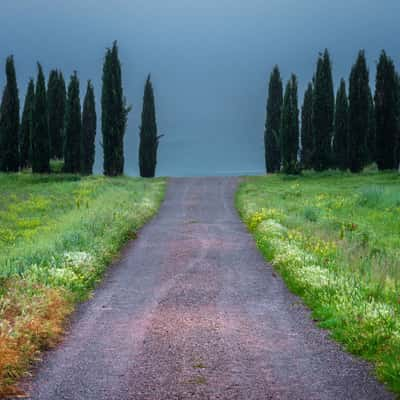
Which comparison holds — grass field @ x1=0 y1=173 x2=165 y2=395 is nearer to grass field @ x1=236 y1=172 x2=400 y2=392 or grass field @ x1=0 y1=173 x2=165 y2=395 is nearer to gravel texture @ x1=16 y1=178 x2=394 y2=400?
gravel texture @ x1=16 y1=178 x2=394 y2=400

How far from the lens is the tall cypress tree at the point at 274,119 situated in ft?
205

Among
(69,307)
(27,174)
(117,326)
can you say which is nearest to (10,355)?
(117,326)

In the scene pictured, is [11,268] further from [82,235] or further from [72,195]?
[72,195]

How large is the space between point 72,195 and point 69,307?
26.2 meters

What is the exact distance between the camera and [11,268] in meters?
13.0

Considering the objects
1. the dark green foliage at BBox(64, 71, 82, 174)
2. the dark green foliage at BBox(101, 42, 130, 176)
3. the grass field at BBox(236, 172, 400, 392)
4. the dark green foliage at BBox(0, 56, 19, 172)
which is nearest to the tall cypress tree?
the dark green foliage at BBox(101, 42, 130, 176)

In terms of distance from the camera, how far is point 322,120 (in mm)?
54625

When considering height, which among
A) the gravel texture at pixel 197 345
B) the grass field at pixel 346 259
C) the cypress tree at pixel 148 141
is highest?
the cypress tree at pixel 148 141

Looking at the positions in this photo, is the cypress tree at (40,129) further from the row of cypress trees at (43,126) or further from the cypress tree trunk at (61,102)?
the cypress tree trunk at (61,102)

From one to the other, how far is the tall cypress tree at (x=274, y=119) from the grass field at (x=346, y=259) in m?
25.9

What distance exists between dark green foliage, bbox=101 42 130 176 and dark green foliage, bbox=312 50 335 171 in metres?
16.9

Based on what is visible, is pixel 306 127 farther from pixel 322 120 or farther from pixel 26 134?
pixel 26 134

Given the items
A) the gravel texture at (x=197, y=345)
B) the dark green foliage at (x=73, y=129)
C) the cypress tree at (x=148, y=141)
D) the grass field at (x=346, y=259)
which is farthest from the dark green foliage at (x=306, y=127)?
the gravel texture at (x=197, y=345)

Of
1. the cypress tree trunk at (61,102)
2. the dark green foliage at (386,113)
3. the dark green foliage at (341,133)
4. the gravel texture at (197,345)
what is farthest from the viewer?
the cypress tree trunk at (61,102)
